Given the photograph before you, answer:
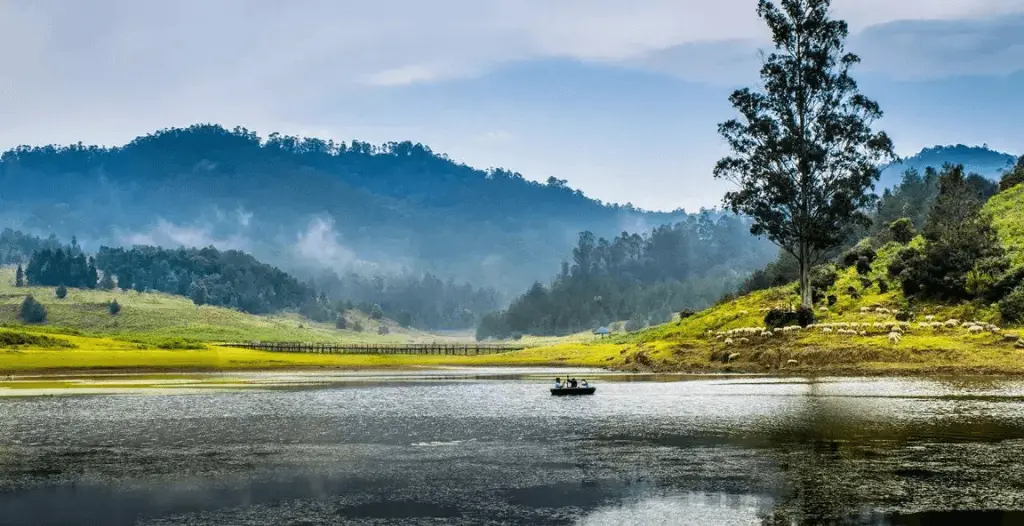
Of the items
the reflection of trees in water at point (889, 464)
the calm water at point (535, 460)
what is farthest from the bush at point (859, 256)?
the reflection of trees in water at point (889, 464)

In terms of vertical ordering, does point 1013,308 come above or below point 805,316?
above

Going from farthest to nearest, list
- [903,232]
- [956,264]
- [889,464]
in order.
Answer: [903,232] → [956,264] → [889,464]

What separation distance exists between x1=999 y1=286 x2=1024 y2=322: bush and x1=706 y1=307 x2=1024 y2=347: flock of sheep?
1.76m

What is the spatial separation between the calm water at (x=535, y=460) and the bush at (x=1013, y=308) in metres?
24.0

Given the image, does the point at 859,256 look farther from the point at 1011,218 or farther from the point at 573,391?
the point at 573,391

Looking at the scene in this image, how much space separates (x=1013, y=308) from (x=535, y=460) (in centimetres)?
6164

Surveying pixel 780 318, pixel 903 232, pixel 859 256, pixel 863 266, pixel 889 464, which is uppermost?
pixel 903 232

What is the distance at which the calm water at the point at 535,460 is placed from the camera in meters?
26.3

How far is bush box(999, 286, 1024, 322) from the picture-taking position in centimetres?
8031

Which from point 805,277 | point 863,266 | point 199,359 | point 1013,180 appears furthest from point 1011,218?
point 199,359

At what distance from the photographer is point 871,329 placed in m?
85.2

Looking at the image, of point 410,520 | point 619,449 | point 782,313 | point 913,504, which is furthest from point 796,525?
point 782,313

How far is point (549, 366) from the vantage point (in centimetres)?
12631

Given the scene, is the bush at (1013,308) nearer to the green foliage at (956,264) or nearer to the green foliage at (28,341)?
the green foliage at (956,264)
